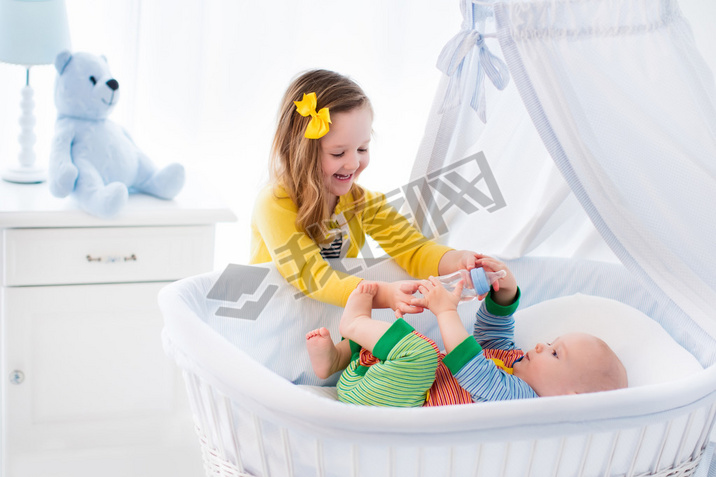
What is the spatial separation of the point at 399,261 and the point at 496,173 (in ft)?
0.95

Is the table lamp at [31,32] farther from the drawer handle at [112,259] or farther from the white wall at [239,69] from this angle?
the drawer handle at [112,259]

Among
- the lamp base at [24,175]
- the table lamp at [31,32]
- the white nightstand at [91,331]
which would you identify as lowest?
the white nightstand at [91,331]

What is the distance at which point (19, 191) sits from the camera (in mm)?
Result: 1571

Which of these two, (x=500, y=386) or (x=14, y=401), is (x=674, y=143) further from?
(x=14, y=401)

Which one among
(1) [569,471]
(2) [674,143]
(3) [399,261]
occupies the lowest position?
(1) [569,471]

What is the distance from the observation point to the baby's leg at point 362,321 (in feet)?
3.85

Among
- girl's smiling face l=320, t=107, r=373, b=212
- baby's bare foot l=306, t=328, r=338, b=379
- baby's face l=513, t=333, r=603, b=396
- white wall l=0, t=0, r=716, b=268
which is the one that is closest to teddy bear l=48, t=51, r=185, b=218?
white wall l=0, t=0, r=716, b=268

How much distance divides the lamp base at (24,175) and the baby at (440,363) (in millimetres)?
855

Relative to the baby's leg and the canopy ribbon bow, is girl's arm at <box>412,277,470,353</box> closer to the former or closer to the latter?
the baby's leg

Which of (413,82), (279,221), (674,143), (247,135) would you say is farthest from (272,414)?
(413,82)

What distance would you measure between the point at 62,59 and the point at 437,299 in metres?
0.99

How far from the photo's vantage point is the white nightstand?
1479mm

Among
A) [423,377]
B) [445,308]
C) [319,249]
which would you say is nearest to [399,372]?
[423,377]

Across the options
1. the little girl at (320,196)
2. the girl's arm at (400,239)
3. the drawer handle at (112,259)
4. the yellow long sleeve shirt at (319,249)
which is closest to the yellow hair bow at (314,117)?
the little girl at (320,196)
